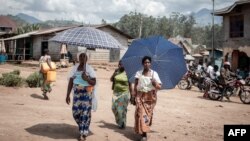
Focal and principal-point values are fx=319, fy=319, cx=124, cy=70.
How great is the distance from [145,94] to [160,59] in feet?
2.58

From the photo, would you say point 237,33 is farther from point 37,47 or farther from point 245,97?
point 37,47

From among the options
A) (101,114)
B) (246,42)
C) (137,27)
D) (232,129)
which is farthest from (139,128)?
(137,27)

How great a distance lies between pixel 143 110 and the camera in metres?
6.24

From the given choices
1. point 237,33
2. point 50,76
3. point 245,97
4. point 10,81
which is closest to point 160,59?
point 50,76

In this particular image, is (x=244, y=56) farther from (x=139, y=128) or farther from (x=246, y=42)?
(x=139, y=128)

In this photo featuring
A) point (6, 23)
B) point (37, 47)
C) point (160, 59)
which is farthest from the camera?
point (6, 23)

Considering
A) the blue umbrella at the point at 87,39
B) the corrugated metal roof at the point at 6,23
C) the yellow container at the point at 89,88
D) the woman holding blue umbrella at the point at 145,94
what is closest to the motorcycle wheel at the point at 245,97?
the woman holding blue umbrella at the point at 145,94

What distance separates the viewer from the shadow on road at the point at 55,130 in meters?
6.34

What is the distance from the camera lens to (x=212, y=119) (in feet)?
31.0

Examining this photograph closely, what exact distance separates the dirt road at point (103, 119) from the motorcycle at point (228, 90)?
0.70 meters

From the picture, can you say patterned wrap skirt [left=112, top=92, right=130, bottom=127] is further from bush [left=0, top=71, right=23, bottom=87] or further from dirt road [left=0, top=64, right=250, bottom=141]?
bush [left=0, top=71, right=23, bottom=87]

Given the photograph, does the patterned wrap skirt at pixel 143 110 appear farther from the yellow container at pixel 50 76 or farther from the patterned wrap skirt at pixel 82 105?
the yellow container at pixel 50 76

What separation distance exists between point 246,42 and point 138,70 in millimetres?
19002

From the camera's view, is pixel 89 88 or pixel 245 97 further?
pixel 245 97
